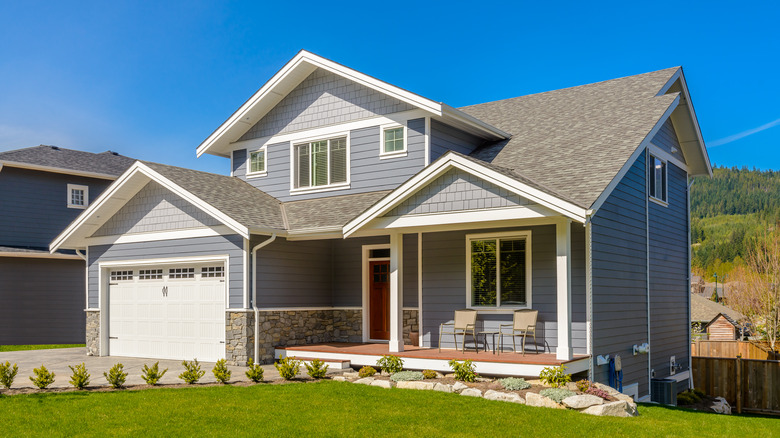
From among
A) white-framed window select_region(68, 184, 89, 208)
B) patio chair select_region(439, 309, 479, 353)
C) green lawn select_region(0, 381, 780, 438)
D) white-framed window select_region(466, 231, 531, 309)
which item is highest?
white-framed window select_region(68, 184, 89, 208)

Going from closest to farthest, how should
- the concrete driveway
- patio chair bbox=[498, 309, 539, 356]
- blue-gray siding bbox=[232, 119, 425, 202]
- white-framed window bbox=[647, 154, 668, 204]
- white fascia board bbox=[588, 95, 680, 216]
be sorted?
white fascia board bbox=[588, 95, 680, 216] < the concrete driveway < patio chair bbox=[498, 309, 539, 356] < blue-gray siding bbox=[232, 119, 425, 202] < white-framed window bbox=[647, 154, 668, 204]

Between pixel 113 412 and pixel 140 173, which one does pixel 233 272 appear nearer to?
pixel 140 173

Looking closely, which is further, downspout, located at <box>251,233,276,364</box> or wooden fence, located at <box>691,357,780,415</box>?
wooden fence, located at <box>691,357,780,415</box>

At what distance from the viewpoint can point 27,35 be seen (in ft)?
60.8

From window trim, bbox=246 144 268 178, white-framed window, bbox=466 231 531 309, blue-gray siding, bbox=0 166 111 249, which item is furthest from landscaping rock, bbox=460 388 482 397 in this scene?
blue-gray siding, bbox=0 166 111 249

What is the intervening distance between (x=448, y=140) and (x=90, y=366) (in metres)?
9.16

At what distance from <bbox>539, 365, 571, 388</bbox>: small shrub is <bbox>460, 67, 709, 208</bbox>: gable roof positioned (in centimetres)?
264

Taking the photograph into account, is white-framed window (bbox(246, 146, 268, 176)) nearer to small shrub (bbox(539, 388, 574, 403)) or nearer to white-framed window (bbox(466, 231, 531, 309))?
white-framed window (bbox(466, 231, 531, 309))

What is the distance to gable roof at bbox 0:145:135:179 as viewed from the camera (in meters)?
22.7

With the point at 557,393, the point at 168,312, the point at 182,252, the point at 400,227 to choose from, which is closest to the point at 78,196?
the point at 168,312

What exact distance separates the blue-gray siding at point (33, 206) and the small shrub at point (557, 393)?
19.4m

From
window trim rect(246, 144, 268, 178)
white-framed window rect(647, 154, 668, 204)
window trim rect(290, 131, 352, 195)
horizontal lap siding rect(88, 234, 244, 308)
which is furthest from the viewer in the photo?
window trim rect(246, 144, 268, 178)

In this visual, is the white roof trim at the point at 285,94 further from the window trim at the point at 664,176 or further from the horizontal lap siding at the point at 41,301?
the horizontal lap siding at the point at 41,301

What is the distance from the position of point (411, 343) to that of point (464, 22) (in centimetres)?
1589
